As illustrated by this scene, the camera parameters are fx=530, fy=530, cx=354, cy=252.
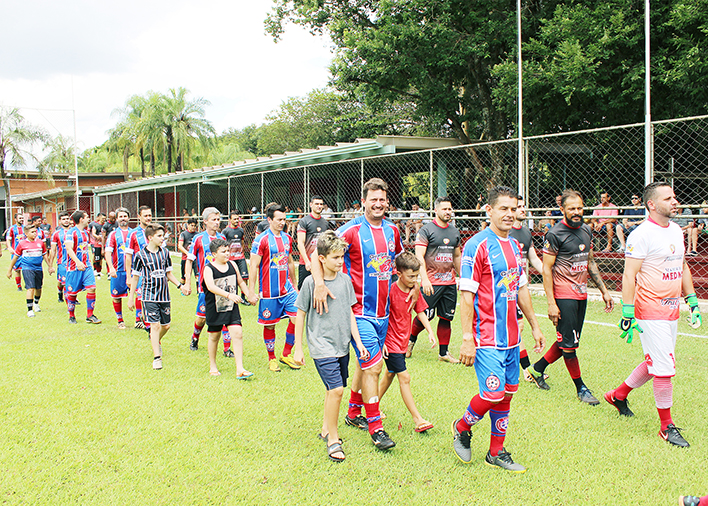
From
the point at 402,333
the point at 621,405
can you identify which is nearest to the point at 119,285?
the point at 402,333

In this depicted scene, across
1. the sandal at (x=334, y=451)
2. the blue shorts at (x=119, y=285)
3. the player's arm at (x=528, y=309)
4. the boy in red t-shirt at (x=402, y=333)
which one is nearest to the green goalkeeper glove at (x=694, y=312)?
the player's arm at (x=528, y=309)

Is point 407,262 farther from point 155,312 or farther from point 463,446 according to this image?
point 155,312

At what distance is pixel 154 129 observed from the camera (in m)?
37.0

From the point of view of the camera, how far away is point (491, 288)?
3676 mm

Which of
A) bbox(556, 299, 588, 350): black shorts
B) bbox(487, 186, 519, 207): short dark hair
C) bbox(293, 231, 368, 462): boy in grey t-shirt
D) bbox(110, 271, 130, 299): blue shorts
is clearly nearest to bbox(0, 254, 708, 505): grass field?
bbox(293, 231, 368, 462): boy in grey t-shirt

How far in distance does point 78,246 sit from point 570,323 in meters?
8.33

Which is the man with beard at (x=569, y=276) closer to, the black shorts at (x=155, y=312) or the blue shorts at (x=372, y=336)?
the blue shorts at (x=372, y=336)

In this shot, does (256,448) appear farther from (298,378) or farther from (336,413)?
(298,378)

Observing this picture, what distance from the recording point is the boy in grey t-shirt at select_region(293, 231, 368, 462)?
3926mm

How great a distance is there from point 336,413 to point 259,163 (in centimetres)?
1612

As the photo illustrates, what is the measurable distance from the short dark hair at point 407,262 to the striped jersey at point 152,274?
3.58 meters

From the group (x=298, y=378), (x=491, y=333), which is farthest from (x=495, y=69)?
(x=491, y=333)

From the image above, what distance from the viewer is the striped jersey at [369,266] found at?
432 centimetres

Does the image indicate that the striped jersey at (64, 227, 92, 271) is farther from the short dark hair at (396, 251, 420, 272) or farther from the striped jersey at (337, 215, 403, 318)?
the short dark hair at (396, 251, 420, 272)
